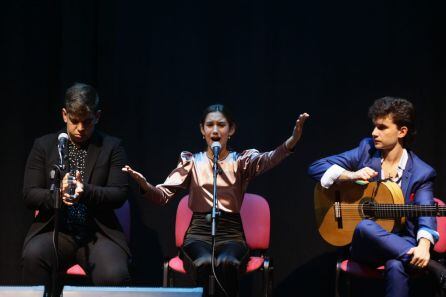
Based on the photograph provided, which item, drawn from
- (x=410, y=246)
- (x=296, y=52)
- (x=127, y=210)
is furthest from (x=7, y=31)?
(x=410, y=246)

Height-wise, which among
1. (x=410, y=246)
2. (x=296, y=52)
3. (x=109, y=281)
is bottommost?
(x=109, y=281)

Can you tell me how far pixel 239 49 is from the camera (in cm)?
545

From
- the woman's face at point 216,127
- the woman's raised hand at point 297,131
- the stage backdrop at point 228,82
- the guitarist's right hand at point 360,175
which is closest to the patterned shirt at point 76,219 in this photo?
the woman's face at point 216,127

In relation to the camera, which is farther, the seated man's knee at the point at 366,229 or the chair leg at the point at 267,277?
the chair leg at the point at 267,277

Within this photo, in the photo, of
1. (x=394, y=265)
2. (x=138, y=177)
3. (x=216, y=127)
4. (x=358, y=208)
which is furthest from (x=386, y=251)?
(x=138, y=177)

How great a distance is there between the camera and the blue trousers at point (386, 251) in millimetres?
4066

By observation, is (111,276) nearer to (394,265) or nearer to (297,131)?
(297,131)

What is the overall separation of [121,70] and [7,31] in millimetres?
984

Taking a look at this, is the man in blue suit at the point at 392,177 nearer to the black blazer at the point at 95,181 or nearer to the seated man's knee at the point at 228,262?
the seated man's knee at the point at 228,262

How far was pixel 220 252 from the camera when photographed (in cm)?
438

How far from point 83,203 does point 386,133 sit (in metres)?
2.13

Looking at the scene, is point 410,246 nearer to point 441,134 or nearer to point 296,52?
point 441,134

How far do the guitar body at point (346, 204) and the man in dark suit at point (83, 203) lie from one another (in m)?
1.40

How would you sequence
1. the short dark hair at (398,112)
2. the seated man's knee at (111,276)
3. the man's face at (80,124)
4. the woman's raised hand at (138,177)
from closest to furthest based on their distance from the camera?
1. the woman's raised hand at (138,177)
2. the seated man's knee at (111,276)
3. the man's face at (80,124)
4. the short dark hair at (398,112)
